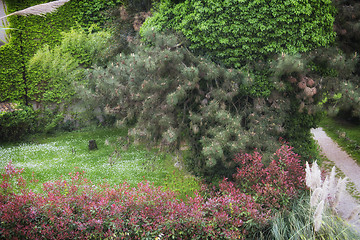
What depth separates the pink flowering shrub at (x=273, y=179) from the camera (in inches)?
195

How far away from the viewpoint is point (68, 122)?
1270 cm

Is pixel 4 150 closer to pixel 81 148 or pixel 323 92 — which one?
pixel 81 148

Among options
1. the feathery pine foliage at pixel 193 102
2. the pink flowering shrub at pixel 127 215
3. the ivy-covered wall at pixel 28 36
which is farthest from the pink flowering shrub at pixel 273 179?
the ivy-covered wall at pixel 28 36

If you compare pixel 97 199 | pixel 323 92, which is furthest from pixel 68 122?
pixel 323 92

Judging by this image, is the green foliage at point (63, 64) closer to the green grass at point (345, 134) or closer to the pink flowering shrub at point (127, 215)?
the pink flowering shrub at point (127, 215)

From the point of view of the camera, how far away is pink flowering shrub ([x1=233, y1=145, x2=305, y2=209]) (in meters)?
4.95

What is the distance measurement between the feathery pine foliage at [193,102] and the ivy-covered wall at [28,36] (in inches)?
271

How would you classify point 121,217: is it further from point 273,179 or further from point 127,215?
point 273,179

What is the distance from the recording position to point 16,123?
35.5ft

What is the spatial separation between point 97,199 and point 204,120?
8.83ft

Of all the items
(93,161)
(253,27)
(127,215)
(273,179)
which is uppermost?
(253,27)

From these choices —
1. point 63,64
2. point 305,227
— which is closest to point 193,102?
point 305,227

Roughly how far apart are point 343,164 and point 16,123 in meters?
10.4

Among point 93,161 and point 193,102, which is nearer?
point 193,102
